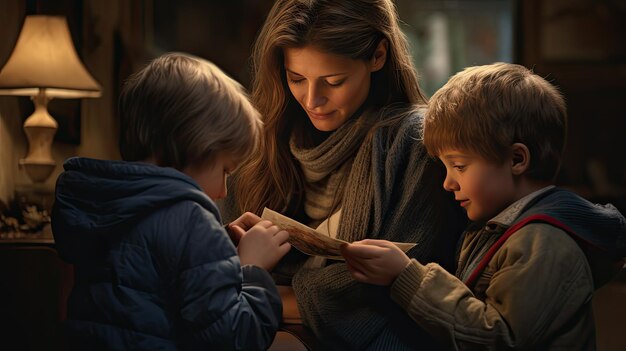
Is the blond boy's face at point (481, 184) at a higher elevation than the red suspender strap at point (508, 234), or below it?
higher

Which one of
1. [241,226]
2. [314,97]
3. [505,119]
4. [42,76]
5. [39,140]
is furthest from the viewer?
[39,140]

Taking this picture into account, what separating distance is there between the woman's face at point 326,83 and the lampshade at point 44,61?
114 centimetres

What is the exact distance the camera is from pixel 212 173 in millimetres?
1558

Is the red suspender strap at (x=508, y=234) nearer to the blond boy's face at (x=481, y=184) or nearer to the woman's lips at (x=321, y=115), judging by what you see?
the blond boy's face at (x=481, y=184)

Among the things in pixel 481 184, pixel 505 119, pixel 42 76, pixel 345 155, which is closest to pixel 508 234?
pixel 481 184

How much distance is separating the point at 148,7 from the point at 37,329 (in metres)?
1.72

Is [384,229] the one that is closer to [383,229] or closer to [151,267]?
[383,229]

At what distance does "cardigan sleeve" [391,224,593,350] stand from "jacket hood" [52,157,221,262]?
17.9 inches

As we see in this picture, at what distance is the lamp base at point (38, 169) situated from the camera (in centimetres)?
292

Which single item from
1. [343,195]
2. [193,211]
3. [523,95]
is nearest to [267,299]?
[193,211]

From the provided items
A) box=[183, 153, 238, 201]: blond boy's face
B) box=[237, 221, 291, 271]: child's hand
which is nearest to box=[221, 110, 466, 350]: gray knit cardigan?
box=[237, 221, 291, 271]: child's hand

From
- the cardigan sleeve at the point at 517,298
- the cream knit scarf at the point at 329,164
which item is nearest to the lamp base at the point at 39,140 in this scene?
the cream knit scarf at the point at 329,164

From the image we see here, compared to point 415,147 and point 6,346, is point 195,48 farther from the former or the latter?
point 415,147

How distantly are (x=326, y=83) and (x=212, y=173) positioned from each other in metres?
0.46
